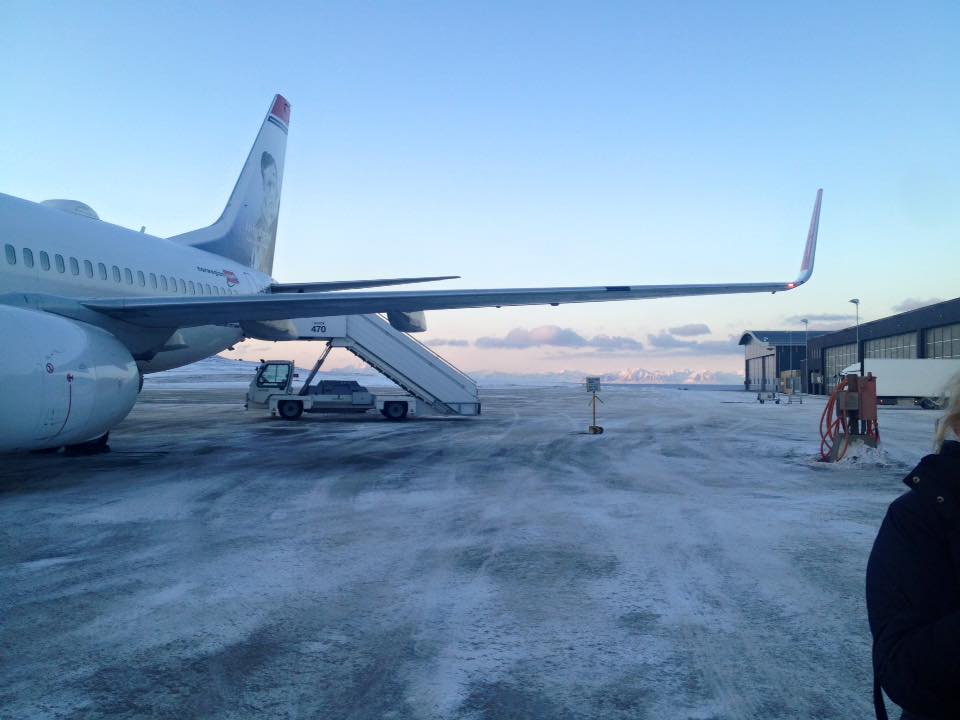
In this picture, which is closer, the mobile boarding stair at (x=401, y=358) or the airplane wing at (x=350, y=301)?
the airplane wing at (x=350, y=301)

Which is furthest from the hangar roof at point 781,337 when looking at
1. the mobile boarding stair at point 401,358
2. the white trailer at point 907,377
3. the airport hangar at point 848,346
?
the mobile boarding stair at point 401,358

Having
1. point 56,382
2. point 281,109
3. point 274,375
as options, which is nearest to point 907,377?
point 274,375

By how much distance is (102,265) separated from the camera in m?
13.0

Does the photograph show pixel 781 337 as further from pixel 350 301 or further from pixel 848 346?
pixel 350 301

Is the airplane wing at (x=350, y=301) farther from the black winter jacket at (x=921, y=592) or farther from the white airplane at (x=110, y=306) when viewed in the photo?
the black winter jacket at (x=921, y=592)

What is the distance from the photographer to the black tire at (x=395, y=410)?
75.7 feet

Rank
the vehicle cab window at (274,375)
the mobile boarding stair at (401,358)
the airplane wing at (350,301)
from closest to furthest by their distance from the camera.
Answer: the airplane wing at (350,301), the mobile boarding stair at (401,358), the vehicle cab window at (274,375)

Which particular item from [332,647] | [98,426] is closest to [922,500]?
[332,647]

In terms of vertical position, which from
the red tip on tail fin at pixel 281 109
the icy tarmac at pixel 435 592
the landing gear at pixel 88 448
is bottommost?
the icy tarmac at pixel 435 592

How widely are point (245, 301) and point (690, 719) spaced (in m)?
10.1

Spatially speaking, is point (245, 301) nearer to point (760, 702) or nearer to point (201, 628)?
point (201, 628)

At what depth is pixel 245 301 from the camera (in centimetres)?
1173

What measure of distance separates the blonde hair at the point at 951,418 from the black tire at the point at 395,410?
846 inches

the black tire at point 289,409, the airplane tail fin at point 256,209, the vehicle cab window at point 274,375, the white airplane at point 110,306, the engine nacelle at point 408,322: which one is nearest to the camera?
the white airplane at point 110,306
